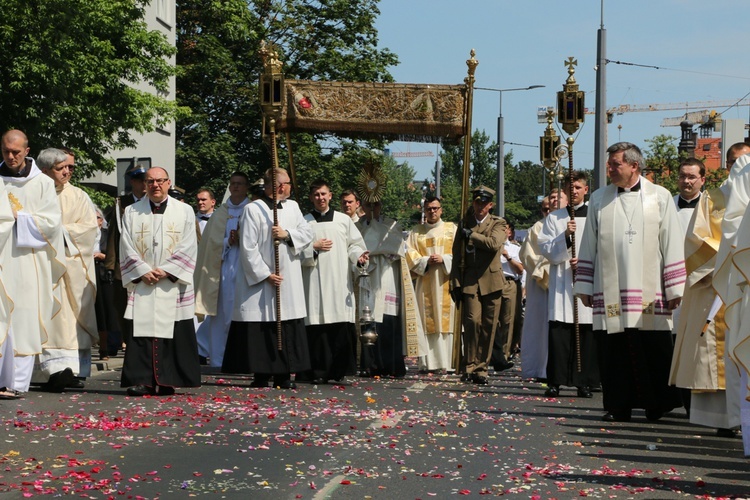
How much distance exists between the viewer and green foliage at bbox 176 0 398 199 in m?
46.0

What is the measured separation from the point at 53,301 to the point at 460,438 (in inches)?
204

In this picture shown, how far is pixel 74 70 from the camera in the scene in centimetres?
2328

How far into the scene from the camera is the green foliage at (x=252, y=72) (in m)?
46.0

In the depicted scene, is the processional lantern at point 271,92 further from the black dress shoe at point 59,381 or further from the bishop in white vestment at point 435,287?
the black dress shoe at point 59,381

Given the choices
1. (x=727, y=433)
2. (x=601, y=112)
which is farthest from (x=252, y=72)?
(x=727, y=433)

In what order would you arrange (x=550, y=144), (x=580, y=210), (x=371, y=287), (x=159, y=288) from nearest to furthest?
(x=159, y=288) → (x=580, y=210) → (x=371, y=287) → (x=550, y=144)

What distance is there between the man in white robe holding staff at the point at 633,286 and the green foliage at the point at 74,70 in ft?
42.4

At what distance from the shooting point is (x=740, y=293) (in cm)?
898

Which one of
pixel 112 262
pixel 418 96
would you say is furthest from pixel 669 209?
pixel 112 262

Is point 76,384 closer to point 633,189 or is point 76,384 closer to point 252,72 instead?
point 633,189

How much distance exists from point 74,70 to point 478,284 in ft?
Result: 32.4

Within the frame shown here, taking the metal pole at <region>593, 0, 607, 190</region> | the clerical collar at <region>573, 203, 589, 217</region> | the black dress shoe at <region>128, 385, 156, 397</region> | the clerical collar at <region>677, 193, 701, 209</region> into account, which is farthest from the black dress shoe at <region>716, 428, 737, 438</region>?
the metal pole at <region>593, 0, 607, 190</region>

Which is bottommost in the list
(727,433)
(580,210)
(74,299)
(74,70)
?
(727,433)

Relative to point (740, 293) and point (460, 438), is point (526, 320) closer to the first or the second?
point (460, 438)
